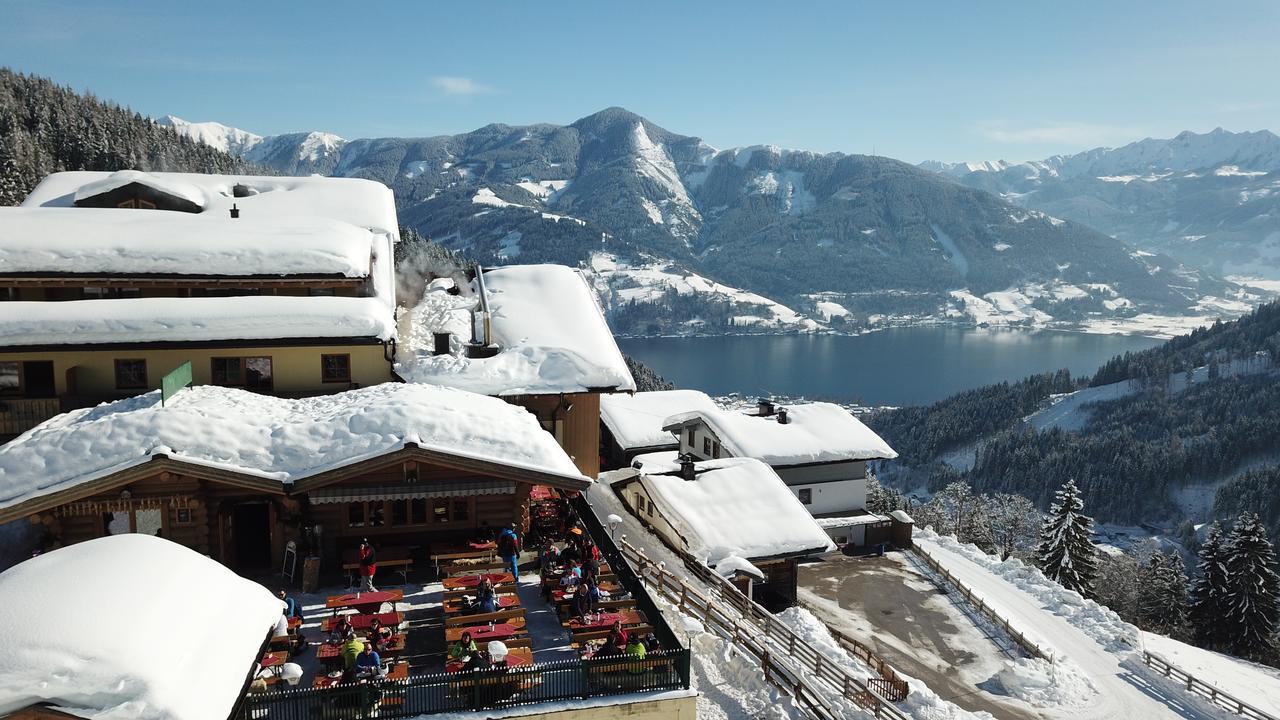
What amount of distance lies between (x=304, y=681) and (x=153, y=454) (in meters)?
6.23

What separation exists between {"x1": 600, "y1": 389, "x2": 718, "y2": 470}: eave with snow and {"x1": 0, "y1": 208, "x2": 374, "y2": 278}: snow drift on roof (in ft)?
67.0

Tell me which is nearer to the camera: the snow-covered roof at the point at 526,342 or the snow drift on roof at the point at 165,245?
the snow drift on roof at the point at 165,245

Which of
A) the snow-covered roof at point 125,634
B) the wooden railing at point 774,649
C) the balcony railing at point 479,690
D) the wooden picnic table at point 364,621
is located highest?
the snow-covered roof at point 125,634

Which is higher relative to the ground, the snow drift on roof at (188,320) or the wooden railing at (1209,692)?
the snow drift on roof at (188,320)

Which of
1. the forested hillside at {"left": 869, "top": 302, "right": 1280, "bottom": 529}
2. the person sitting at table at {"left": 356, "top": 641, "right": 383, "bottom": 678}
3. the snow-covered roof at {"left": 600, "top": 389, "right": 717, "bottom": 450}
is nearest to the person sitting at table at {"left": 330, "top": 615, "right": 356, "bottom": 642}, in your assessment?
the person sitting at table at {"left": 356, "top": 641, "right": 383, "bottom": 678}

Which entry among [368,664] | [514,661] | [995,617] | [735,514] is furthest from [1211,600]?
[368,664]

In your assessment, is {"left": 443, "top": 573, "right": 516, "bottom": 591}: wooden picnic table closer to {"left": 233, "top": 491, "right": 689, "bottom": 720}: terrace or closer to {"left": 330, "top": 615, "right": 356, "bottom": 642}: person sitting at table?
{"left": 233, "top": 491, "right": 689, "bottom": 720}: terrace

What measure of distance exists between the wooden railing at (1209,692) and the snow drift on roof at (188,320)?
31537 mm

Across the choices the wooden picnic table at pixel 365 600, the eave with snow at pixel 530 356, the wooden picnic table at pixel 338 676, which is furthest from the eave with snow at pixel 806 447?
the wooden picnic table at pixel 338 676

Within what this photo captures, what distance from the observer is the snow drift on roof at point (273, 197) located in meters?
32.2

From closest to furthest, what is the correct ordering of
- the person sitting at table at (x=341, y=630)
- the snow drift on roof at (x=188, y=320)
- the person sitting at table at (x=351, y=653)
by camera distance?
the person sitting at table at (x=351, y=653)
the person sitting at table at (x=341, y=630)
the snow drift on roof at (x=188, y=320)

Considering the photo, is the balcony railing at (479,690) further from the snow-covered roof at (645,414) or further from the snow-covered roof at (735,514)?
the snow-covered roof at (645,414)

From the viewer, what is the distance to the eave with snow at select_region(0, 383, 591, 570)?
17.4 meters

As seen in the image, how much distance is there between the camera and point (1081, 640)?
3516 cm
